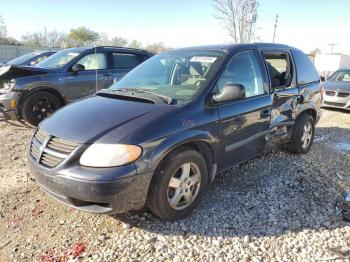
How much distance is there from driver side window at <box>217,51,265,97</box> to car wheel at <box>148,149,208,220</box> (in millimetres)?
959

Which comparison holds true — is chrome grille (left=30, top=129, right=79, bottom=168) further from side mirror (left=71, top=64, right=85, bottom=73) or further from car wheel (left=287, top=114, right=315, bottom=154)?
side mirror (left=71, top=64, right=85, bottom=73)

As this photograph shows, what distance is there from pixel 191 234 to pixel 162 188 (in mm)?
530

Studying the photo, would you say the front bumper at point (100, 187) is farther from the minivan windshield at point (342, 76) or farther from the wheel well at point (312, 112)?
the minivan windshield at point (342, 76)

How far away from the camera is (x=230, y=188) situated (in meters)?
4.14

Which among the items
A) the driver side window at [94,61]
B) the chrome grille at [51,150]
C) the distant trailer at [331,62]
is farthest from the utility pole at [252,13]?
the chrome grille at [51,150]

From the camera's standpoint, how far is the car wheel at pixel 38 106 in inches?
270

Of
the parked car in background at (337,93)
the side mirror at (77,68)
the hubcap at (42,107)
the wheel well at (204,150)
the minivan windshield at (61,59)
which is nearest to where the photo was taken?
the wheel well at (204,150)

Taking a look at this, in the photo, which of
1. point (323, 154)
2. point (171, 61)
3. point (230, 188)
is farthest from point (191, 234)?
point (323, 154)

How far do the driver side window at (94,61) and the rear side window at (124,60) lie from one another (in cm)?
27

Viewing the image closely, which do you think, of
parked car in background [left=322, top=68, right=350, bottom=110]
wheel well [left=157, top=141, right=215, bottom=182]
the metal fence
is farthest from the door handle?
the metal fence

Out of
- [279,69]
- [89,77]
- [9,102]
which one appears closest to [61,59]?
[89,77]

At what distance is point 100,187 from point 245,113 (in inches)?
76.2

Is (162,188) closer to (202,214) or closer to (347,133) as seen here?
(202,214)

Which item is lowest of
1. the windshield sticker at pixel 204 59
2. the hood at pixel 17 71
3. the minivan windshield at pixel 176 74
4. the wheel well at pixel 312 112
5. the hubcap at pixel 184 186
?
the hubcap at pixel 184 186
